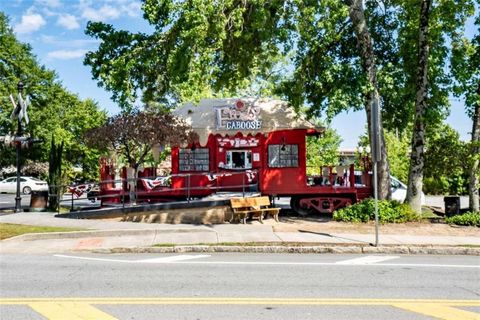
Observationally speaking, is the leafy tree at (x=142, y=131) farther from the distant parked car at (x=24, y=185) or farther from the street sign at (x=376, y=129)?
the distant parked car at (x=24, y=185)

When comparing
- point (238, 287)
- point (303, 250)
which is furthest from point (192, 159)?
point (238, 287)

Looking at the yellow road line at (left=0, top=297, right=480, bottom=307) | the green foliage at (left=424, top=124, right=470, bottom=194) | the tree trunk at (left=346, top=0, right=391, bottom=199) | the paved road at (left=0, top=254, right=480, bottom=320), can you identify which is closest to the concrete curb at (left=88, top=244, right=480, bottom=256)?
the paved road at (left=0, top=254, right=480, bottom=320)

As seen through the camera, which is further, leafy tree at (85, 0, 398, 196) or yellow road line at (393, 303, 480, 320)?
leafy tree at (85, 0, 398, 196)

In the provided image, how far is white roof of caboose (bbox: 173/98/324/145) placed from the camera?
1964 cm

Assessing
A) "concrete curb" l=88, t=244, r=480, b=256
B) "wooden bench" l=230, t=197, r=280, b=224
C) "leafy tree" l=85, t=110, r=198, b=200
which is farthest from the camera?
"leafy tree" l=85, t=110, r=198, b=200

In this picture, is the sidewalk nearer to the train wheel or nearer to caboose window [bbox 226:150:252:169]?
the train wheel

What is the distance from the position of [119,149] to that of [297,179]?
281 inches

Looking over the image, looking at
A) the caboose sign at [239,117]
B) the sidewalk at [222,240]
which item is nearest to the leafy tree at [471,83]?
the sidewalk at [222,240]

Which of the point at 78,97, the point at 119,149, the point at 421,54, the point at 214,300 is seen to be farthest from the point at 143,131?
the point at 78,97

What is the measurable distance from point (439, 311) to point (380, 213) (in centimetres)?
1045

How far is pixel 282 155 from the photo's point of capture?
20141mm

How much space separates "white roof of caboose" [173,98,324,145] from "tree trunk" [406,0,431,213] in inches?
153

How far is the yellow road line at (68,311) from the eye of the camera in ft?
20.1

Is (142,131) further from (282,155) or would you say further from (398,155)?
(398,155)
